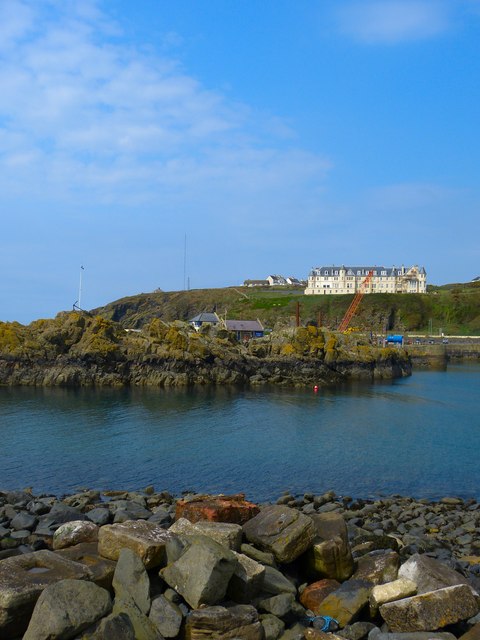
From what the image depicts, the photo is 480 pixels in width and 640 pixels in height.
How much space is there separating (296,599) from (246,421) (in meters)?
37.1

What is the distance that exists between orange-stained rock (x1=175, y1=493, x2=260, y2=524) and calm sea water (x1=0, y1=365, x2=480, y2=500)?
500 inches

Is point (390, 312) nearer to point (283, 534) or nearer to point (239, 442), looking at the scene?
point (239, 442)

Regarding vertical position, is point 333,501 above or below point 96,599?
below

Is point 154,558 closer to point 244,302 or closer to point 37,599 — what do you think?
point 37,599

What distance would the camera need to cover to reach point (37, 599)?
10359mm

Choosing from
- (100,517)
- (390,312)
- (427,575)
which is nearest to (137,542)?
(427,575)

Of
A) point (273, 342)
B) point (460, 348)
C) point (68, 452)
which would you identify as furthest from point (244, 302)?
point (68, 452)

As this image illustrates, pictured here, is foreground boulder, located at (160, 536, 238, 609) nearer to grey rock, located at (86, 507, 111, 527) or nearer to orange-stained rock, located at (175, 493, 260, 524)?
orange-stained rock, located at (175, 493, 260, 524)

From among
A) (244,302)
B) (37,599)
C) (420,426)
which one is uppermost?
(244,302)

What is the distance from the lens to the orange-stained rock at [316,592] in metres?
12.3

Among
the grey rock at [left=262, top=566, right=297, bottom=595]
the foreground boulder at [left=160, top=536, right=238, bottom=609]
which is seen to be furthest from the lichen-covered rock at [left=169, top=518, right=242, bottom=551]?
the foreground boulder at [left=160, top=536, right=238, bottom=609]

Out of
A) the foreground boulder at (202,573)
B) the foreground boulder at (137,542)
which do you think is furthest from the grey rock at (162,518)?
the foreground boulder at (202,573)

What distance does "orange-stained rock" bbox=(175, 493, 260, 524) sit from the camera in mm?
14492

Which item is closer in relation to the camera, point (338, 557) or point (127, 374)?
point (338, 557)
